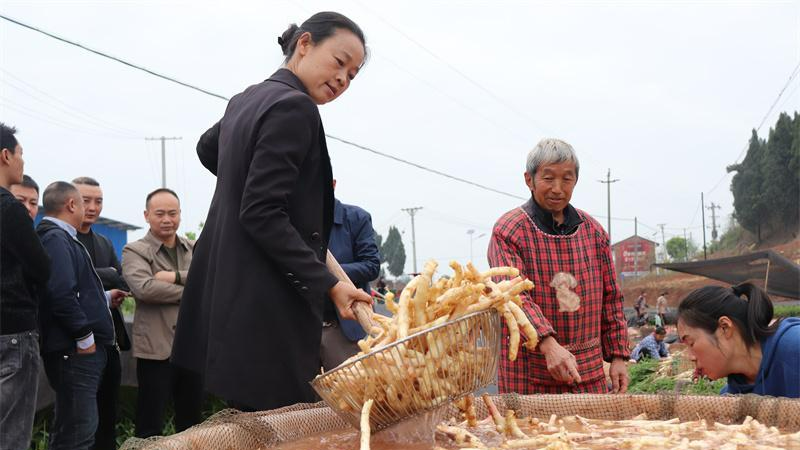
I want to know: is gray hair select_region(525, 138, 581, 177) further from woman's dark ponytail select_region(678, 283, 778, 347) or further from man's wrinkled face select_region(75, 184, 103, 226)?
man's wrinkled face select_region(75, 184, 103, 226)

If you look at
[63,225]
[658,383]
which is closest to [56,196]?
[63,225]

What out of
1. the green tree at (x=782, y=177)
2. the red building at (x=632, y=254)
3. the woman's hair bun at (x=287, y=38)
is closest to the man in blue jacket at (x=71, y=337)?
the woman's hair bun at (x=287, y=38)

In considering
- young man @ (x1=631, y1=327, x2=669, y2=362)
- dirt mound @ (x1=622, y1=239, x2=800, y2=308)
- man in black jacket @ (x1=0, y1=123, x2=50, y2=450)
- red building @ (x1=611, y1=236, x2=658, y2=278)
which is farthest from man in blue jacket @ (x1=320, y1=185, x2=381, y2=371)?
red building @ (x1=611, y1=236, x2=658, y2=278)

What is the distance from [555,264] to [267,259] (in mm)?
1316

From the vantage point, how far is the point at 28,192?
394cm

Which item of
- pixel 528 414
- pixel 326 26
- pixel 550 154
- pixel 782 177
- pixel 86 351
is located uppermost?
pixel 782 177

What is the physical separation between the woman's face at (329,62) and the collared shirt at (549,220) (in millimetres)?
1087

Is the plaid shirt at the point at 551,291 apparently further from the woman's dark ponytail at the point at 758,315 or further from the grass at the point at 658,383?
the grass at the point at 658,383

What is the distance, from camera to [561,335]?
2.77 metres

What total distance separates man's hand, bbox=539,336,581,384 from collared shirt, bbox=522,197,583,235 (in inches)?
20.6

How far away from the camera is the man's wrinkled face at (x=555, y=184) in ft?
9.10

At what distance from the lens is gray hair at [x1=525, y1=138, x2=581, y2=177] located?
276 cm

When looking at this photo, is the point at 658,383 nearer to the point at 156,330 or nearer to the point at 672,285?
the point at 156,330

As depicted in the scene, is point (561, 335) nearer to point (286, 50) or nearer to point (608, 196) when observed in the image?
point (286, 50)
